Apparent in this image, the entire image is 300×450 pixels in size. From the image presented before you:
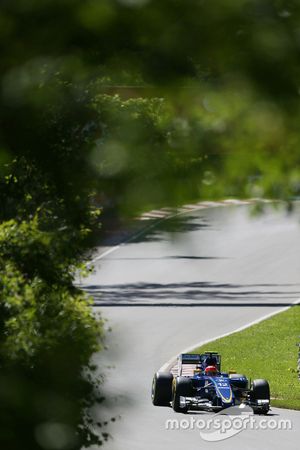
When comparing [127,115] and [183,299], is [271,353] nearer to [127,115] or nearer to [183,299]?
[183,299]

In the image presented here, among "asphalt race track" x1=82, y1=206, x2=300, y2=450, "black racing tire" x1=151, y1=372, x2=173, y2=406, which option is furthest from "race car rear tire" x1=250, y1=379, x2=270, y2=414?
"black racing tire" x1=151, y1=372, x2=173, y2=406

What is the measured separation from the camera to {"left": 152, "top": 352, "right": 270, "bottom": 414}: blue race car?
72.6 feet

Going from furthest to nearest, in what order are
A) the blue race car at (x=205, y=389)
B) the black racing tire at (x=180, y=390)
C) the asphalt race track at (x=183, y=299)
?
the blue race car at (x=205, y=389) < the black racing tire at (x=180, y=390) < the asphalt race track at (x=183, y=299)

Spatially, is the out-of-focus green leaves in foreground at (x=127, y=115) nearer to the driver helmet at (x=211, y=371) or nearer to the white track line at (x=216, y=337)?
the driver helmet at (x=211, y=371)

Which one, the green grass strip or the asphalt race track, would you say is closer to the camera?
the asphalt race track

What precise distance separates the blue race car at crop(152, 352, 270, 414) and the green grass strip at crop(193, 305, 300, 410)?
1763mm

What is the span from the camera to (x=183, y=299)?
40.8 meters

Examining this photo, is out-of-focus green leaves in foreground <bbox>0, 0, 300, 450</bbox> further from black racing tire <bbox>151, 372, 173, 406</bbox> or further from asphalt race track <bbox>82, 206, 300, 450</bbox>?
black racing tire <bbox>151, 372, 173, 406</bbox>

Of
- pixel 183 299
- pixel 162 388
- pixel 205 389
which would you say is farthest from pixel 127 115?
pixel 183 299

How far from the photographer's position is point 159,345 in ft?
102

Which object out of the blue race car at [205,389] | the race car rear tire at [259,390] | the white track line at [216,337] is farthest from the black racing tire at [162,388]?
the white track line at [216,337]

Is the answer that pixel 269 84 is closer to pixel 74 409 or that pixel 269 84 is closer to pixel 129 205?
pixel 129 205

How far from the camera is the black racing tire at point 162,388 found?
2267 cm

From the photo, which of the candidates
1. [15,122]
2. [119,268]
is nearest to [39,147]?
[15,122]
